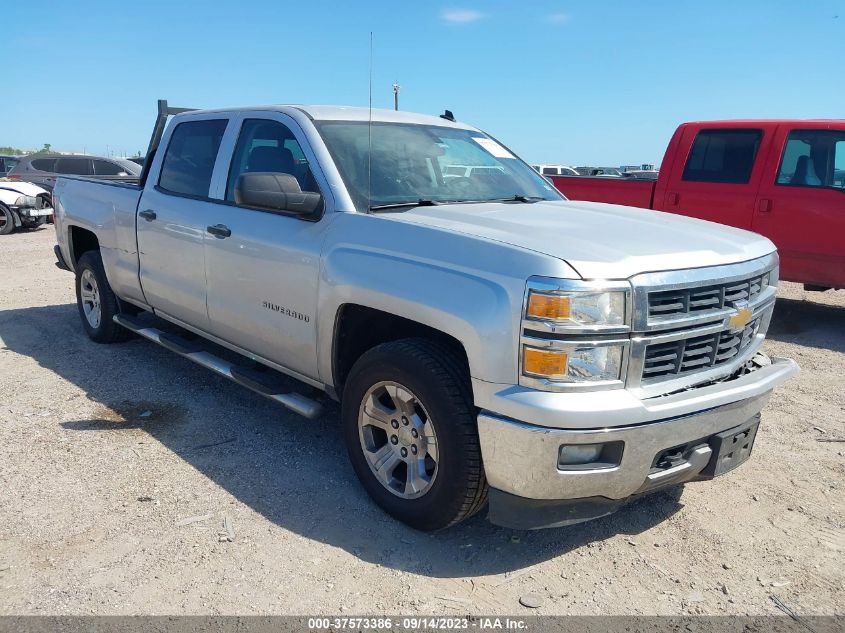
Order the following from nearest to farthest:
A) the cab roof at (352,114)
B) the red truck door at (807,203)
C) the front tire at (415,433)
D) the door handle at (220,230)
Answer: the front tire at (415,433)
the cab roof at (352,114)
the door handle at (220,230)
the red truck door at (807,203)

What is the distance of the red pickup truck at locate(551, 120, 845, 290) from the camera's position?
7.02m

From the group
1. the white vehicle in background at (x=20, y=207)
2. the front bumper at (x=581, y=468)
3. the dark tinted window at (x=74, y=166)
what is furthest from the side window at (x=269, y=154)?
the dark tinted window at (x=74, y=166)

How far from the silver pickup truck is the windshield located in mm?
14

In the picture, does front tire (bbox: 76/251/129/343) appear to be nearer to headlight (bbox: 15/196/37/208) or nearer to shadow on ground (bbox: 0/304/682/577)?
shadow on ground (bbox: 0/304/682/577)

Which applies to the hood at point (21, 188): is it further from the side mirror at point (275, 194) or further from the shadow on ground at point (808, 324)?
the shadow on ground at point (808, 324)

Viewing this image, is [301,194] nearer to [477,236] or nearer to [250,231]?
[250,231]

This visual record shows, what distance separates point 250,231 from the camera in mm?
3930

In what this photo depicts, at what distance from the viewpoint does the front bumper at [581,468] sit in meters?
2.63

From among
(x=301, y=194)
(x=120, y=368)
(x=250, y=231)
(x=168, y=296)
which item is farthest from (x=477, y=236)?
(x=120, y=368)

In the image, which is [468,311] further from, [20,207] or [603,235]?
[20,207]

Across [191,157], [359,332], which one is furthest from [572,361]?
[191,157]

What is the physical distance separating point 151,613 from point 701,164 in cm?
717

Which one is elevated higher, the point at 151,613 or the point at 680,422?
the point at 680,422

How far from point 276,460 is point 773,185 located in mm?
5966
